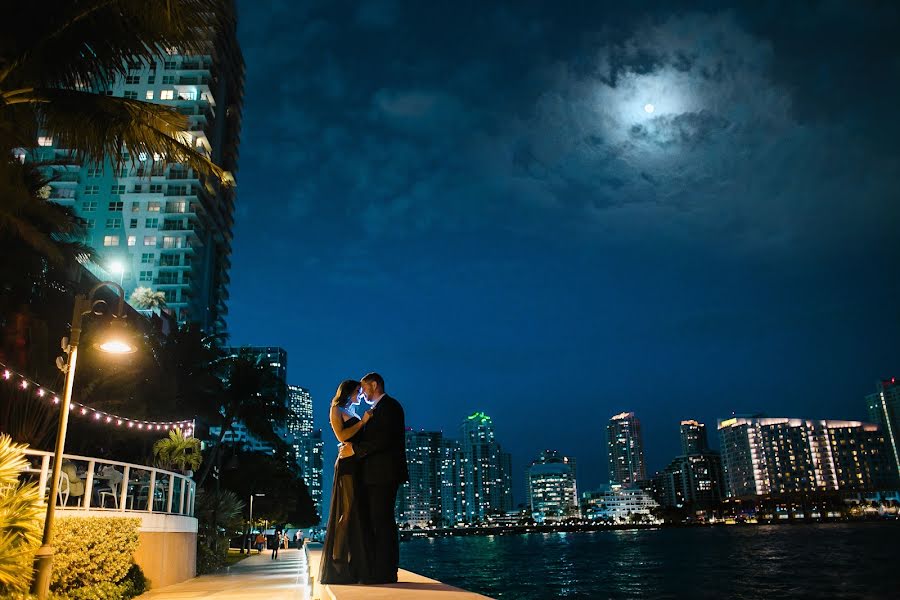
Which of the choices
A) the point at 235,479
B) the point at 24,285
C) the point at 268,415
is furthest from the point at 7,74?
the point at 235,479

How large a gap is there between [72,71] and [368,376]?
19.6 ft

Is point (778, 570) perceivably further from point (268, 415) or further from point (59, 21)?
point (59, 21)

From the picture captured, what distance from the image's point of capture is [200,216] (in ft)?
268

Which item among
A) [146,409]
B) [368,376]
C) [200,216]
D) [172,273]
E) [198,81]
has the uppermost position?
[198,81]

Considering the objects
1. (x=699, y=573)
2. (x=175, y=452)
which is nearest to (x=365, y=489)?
(x=175, y=452)

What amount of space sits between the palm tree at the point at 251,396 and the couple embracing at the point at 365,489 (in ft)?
105

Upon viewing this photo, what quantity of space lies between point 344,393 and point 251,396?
33926 millimetres

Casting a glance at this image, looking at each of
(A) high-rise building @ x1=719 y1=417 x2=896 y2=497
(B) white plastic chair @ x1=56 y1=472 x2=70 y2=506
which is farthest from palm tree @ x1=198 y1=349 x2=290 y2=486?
(A) high-rise building @ x1=719 y1=417 x2=896 y2=497

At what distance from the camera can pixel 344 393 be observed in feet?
30.7

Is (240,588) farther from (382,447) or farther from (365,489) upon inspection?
(382,447)

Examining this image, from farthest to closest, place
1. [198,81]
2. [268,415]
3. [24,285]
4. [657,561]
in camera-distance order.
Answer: [198,81] → [657,561] → [268,415] → [24,285]

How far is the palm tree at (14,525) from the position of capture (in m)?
7.57

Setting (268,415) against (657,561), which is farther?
(657,561)

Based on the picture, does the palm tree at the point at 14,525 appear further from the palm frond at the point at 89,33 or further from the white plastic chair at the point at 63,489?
the palm frond at the point at 89,33
